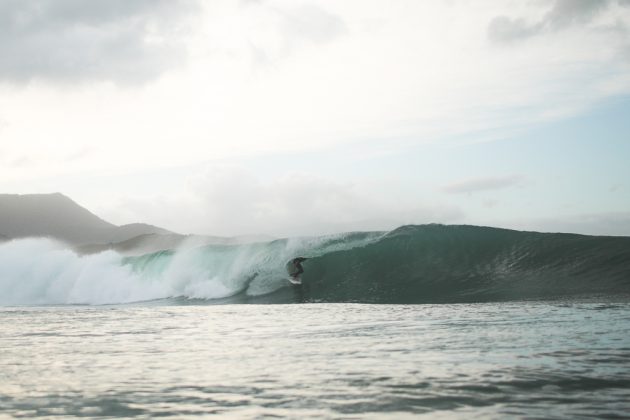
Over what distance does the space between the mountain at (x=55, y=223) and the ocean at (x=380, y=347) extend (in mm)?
114980

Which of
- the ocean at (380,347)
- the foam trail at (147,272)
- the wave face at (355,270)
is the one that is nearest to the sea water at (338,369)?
the ocean at (380,347)

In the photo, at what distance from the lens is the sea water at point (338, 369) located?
509 centimetres

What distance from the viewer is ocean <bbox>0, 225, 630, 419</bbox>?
Result: 17.2ft

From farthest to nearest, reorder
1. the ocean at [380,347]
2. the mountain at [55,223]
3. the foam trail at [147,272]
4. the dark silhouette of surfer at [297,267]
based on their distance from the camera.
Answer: the mountain at [55,223], the foam trail at [147,272], the dark silhouette of surfer at [297,267], the ocean at [380,347]

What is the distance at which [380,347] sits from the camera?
26.5ft

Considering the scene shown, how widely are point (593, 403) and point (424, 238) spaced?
19.3m

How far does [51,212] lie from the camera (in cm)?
14200

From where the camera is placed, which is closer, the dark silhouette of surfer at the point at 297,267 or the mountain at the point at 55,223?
the dark silhouette of surfer at the point at 297,267

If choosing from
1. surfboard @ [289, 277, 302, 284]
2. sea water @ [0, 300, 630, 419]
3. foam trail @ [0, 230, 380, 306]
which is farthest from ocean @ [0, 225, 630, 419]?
foam trail @ [0, 230, 380, 306]

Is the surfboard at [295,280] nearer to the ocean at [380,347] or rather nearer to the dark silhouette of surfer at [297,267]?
the dark silhouette of surfer at [297,267]

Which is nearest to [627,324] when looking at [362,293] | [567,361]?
[567,361]

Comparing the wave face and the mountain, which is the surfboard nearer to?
the wave face

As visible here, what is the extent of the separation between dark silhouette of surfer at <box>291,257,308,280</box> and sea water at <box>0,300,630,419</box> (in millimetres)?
11201

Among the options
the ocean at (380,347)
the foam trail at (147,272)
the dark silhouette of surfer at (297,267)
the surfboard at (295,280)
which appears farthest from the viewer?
the foam trail at (147,272)
